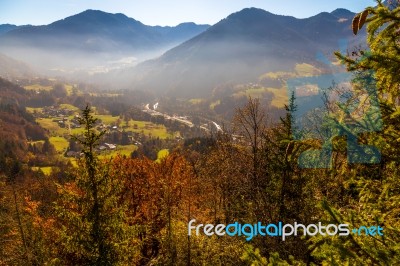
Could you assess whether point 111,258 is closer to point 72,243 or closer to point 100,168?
point 72,243

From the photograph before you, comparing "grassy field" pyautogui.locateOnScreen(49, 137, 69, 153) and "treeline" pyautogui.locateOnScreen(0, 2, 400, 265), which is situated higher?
"treeline" pyautogui.locateOnScreen(0, 2, 400, 265)

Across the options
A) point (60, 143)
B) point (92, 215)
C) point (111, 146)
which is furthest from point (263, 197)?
point (60, 143)

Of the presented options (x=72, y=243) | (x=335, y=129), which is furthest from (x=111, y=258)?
(x=335, y=129)

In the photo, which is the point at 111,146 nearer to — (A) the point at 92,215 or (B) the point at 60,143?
(B) the point at 60,143

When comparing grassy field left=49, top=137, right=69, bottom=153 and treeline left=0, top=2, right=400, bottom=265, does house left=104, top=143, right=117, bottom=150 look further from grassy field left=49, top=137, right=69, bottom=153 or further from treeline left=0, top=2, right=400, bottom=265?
treeline left=0, top=2, right=400, bottom=265

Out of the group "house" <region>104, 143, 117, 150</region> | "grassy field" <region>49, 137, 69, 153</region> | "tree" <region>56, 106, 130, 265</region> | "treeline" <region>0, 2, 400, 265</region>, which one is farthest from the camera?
"house" <region>104, 143, 117, 150</region>

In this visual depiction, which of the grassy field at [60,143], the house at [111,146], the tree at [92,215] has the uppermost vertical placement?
the tree at [92,215]

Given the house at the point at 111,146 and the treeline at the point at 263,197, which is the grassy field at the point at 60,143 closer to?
the house at the point at 111,146

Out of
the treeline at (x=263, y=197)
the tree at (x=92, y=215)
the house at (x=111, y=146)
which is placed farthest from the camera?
the house at (x=111, y=146)

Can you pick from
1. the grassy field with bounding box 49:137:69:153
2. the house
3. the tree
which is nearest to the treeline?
the tree

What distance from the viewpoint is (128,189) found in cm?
3116

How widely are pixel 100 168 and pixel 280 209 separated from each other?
879 cm

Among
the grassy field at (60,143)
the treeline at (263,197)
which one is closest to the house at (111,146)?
the grassy field at (60,143)

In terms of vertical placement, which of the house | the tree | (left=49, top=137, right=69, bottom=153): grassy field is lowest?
the house
